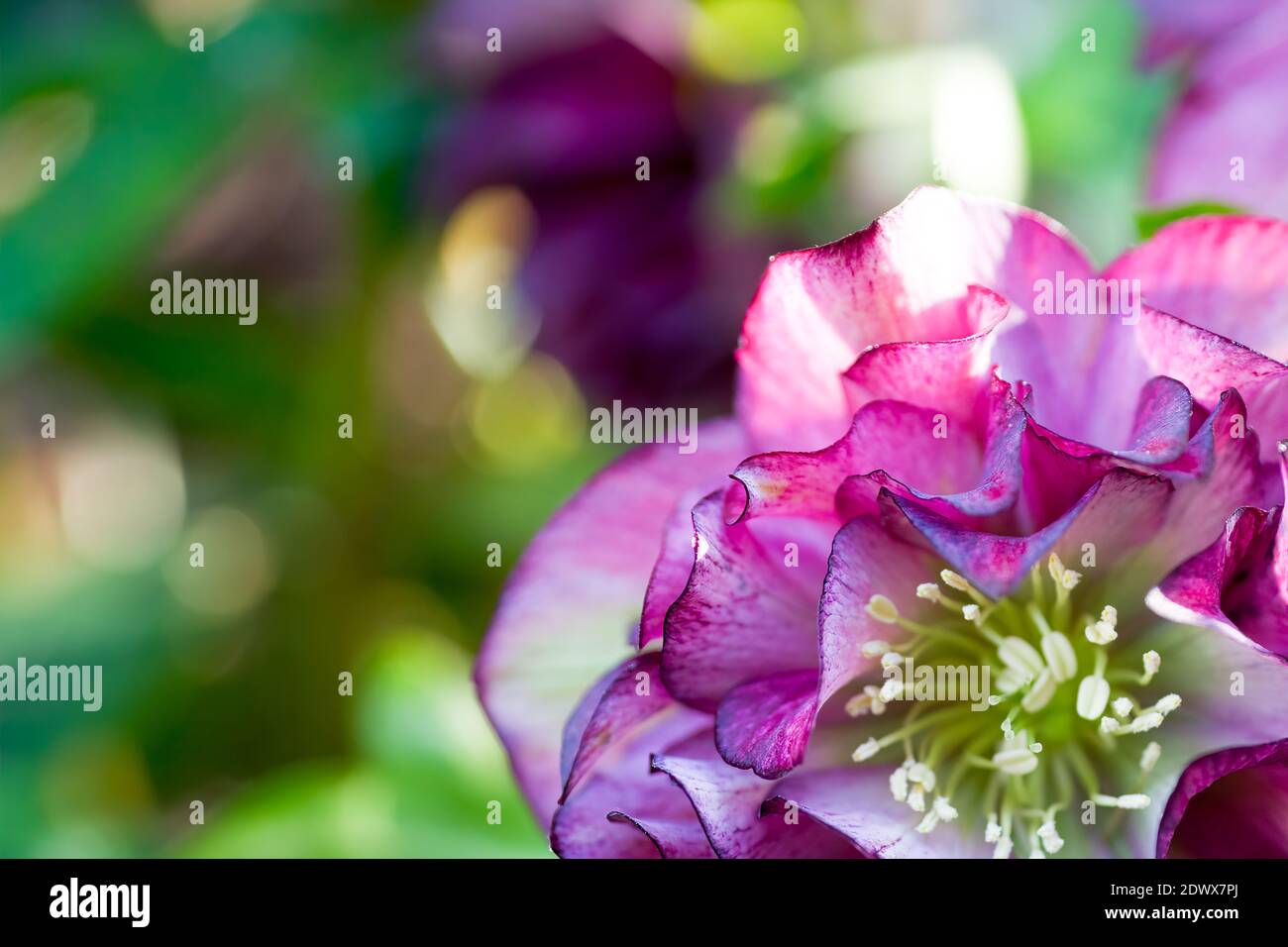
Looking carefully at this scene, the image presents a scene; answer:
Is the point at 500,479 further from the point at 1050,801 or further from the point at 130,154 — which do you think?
the point at 1050,801

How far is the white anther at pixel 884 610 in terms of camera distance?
512 mm

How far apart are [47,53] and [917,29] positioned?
1.67 ft

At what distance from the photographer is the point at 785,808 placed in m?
0.48

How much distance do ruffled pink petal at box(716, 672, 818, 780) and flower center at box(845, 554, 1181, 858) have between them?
0.12 ft

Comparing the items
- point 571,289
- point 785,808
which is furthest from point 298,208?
point 785,808

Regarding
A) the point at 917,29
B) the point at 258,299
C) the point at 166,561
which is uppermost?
the point at 917,29

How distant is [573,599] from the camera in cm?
56

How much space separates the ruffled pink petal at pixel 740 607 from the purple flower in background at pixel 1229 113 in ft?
0.67

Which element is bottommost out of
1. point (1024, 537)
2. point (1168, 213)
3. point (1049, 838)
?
point (1049, 838)

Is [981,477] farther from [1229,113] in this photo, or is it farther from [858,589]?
[1229,113]

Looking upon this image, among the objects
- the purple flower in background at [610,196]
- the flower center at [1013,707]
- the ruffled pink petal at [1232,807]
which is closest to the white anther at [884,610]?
the flower center at [1013,707]

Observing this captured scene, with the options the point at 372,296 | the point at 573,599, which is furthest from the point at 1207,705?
the point at 372,296

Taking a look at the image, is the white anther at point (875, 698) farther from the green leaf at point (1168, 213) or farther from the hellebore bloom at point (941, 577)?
the green leaf at point (1168, 213)

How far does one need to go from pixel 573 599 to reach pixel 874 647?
0.38 ft
